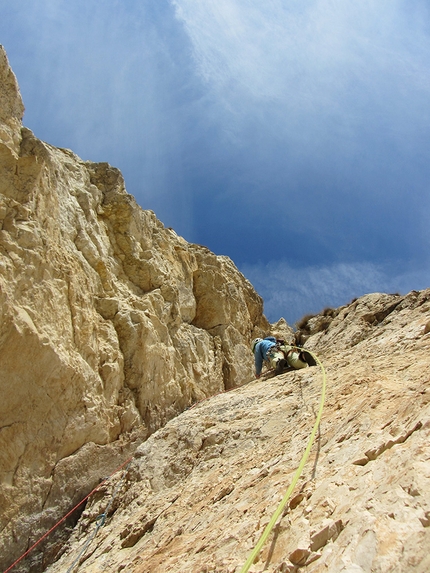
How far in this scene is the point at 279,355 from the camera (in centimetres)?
1066

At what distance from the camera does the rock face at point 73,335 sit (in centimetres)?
655

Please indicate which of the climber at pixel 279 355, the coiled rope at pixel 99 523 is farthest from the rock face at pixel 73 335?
the climber at pixel 279 355

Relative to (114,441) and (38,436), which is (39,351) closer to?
(38,436)

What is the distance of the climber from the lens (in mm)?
9954

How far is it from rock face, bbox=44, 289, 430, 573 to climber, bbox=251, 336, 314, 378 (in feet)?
2.55

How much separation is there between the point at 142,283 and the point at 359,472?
851 cm

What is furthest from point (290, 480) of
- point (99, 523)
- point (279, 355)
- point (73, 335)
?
point (279, 355)

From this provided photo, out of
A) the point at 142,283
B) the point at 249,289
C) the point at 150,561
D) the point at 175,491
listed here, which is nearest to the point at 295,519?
the point at 150,561

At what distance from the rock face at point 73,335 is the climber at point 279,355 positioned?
1.70 meters

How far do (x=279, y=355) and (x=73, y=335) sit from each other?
5.45 meters

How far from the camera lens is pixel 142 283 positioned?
1116 centimetres

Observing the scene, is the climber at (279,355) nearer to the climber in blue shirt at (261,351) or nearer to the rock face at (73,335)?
the climber in blue shirt at (261,351)

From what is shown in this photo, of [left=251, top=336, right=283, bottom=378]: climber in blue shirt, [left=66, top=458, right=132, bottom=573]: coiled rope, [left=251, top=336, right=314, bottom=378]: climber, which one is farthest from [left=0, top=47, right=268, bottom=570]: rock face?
[left=251, top=336, right=314, bottom=378]: climber

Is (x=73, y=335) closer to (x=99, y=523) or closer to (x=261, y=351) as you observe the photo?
(x=99, y=523)
